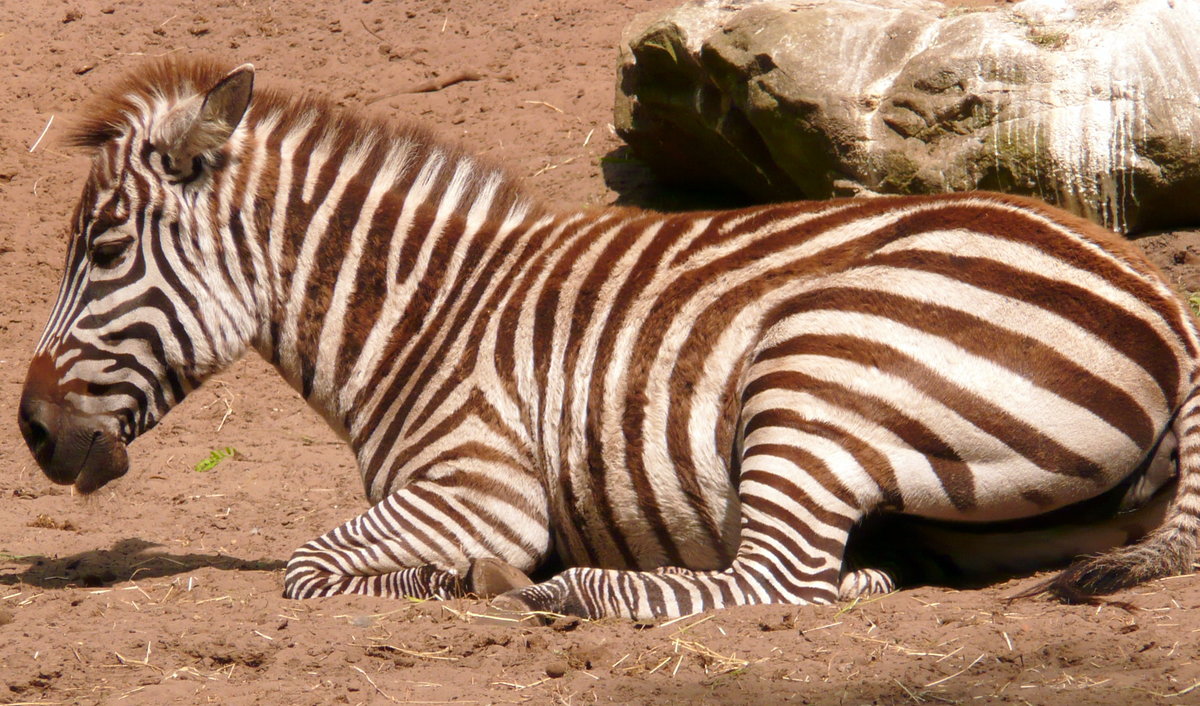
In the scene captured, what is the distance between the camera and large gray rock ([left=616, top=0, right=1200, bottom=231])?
7.13 m

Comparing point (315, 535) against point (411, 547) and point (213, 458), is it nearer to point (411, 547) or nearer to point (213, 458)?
point (213, 458)

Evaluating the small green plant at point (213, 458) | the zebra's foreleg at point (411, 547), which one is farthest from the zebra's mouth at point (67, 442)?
the small green plant at point (213, 458)

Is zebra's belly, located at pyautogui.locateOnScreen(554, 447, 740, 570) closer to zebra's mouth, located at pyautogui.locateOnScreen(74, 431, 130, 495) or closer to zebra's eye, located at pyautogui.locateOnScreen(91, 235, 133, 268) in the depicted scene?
zebra's mouth, located at pyautogui.locateOnScreen(74, 431, 130, 495)

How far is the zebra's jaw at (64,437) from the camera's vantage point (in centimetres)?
540

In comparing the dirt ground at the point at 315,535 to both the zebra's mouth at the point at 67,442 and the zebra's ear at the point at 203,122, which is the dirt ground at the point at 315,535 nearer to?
the zebra's mouth at the point at 67,442

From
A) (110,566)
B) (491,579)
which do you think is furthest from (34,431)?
(491,579)

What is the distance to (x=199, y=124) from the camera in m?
5.35

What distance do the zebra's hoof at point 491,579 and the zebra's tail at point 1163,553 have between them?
1.97m

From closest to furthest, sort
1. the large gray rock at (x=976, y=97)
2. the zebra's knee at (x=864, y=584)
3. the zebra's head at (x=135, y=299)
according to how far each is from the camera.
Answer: the zebra's knee at (x=864, y=584)
the zebra's head at (x=135, y=299)
the large gray rock at (x=976, y=97)

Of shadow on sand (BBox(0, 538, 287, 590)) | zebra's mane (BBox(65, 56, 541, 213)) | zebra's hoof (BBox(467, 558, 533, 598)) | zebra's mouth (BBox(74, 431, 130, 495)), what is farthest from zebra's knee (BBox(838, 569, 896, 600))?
zebra's mouth (BBox(74, 431, 130, 495))

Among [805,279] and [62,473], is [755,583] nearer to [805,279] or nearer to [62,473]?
[805,279]

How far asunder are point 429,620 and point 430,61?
315 inches

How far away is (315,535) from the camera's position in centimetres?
691

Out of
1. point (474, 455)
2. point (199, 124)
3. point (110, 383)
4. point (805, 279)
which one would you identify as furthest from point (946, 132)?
point (110, 383)
